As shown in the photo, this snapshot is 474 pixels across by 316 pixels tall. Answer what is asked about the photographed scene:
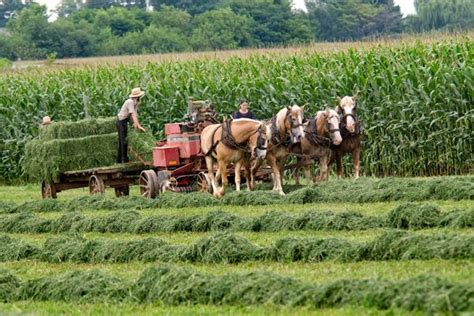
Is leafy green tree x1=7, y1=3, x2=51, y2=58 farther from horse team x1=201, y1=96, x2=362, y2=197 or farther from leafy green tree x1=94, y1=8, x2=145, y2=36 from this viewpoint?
horse team x1=201, y1=96, x2=362, y2=197

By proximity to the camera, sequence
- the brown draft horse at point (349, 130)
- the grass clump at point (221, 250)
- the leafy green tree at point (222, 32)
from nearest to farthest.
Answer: the grass clump at point (221, 250) → the brown draft horse at point (349, 130) → the leafy green tree at point (222, 32)

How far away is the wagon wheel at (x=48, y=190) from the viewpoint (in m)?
26.4

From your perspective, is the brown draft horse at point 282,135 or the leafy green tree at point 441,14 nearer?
the brown draft horse at point 282,135

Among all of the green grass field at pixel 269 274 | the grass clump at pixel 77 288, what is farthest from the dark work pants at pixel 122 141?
the grass clump at pixel 77 288

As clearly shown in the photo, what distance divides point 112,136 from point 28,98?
32.6ft

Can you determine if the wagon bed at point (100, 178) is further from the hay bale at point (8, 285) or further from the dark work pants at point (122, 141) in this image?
the hay bale at point (8, 285)

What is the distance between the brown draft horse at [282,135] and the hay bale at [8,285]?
967cm

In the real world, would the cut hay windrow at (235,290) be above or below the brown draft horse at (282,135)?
below

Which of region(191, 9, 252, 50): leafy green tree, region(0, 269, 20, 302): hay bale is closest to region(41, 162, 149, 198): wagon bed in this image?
region(0, 269, 20, 302): hay bale

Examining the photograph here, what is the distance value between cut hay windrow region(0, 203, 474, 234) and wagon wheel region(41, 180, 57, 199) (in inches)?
163

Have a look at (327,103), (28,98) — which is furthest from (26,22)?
(327,103)

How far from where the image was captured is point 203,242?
50.9ft

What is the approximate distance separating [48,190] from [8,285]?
41.0ft

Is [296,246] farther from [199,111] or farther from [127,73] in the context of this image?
[127,73]
